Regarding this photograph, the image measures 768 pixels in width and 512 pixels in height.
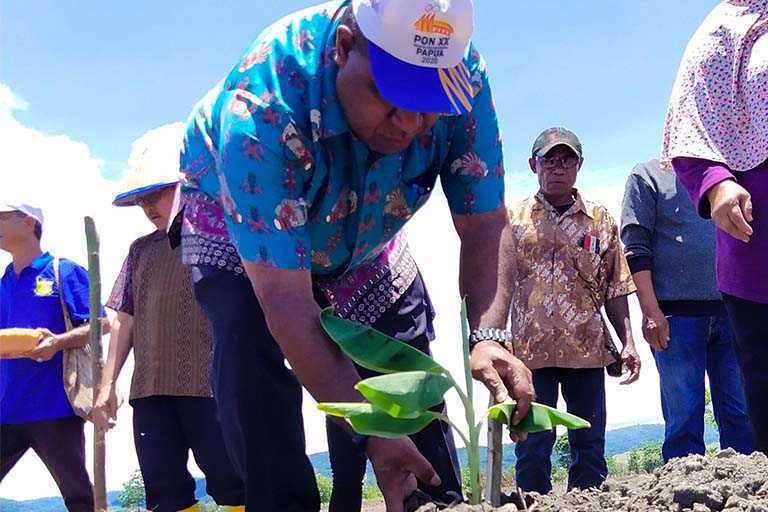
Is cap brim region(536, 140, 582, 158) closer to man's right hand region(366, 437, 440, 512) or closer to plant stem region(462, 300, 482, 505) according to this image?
plant stem region(462, 300, 482, 505)

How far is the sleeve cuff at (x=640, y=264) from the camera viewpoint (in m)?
3.91

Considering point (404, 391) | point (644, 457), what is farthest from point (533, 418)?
point (644, 457)

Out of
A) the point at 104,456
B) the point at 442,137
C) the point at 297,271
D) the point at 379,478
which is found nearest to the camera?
the point at 379,478

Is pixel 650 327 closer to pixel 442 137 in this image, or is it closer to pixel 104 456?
pixel 442 137

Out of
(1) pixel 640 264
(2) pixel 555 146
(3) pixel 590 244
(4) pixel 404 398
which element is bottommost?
(4) pixel 404 398

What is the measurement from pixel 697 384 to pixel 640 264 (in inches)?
23.2

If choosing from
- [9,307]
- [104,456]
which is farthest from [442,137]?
[9,307]

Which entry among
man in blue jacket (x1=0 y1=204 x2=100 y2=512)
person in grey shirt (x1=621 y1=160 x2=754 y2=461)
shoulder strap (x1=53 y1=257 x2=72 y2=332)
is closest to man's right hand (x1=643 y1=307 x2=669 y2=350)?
person in grey shirt (x1=621 y1=160 x2=754 y2=461)

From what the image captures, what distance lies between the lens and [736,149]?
7.86ft

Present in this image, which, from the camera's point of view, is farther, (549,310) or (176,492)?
(549,310)

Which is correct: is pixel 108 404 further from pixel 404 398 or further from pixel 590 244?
pixel 404 398

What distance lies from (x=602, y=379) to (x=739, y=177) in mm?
1662

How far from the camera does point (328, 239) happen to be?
208 cm

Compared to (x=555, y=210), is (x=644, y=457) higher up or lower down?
lower down
